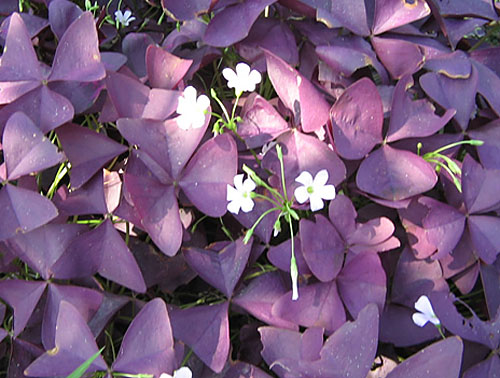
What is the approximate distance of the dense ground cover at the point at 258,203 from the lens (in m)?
0.81

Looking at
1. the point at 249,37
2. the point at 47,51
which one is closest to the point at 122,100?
the point at 249,37

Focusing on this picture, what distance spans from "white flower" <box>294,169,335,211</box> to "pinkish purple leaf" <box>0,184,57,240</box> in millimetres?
345

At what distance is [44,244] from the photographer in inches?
33.8

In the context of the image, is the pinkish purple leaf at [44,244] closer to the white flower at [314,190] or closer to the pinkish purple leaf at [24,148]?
the pinkish purple leaf at [24,148]

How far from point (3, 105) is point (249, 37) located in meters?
0.41

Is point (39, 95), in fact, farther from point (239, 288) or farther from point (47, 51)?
point (239, 288)

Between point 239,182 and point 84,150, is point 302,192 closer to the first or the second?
point 239,182

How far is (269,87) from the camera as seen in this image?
104 centimetres

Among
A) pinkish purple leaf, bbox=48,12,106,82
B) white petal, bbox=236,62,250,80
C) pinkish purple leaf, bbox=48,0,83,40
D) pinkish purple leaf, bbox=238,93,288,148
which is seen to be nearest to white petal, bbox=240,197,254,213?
pinkish purple leaf, bbox=238,93,288,148

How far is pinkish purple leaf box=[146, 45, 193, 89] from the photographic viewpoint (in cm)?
92

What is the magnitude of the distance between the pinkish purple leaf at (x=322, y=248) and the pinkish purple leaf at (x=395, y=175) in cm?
8

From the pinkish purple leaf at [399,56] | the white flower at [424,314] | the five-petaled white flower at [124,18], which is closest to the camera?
the white flower at [424,314]

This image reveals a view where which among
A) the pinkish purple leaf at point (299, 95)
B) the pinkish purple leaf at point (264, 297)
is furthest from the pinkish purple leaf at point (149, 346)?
the pinkish purple leaf at point (299, 95)

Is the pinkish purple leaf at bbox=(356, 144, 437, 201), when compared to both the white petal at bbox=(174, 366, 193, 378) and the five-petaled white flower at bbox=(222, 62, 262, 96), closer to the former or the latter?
the five-petaled white flower at bbox=(222, 62, 262, 96)
